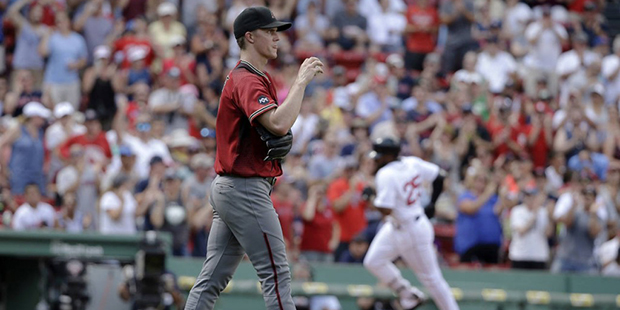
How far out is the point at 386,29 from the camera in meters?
17.4

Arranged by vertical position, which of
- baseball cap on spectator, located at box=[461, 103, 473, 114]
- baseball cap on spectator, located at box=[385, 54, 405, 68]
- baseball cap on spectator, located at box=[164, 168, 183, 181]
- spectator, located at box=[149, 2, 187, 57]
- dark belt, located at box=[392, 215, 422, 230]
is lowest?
dark belt, located at box=[392, 215, 422, 230]

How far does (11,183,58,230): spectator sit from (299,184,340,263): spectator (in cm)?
314

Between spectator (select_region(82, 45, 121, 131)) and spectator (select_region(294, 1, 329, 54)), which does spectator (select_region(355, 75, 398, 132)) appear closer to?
spectator (select_region(294, 1, 329, 54))

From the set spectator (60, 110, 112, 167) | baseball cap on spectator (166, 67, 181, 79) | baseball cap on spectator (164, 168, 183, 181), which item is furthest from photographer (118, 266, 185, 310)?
baseball cap on spectator (166, 67, 181, 79)

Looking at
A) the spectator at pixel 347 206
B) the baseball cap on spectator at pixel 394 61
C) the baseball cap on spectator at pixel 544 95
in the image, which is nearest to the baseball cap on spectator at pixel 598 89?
the baseball cap on spectator at pixel 544 95

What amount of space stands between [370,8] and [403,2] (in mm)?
1206

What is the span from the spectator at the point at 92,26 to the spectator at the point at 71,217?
13.2 feet

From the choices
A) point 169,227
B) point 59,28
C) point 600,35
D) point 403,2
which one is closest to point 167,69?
point 59,28

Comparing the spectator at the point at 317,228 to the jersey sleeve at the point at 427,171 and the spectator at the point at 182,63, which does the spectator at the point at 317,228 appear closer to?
the spectator at the point at 182,63

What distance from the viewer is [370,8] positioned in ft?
57.7

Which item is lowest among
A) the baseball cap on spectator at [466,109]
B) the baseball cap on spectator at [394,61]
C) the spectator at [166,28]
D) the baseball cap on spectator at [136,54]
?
the baseball cap on spectator at [466,109]

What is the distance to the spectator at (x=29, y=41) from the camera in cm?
1487

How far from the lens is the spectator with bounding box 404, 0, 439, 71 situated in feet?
56.6

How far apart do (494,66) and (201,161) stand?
647 centimetres
